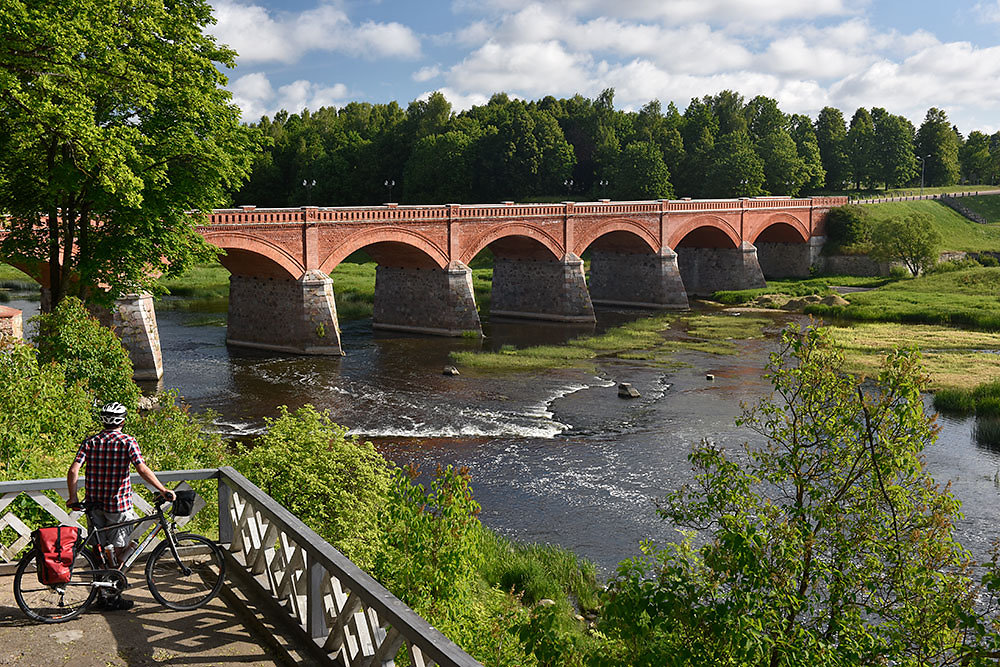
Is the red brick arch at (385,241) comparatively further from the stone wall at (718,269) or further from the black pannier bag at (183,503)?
the black pannier bag at (183,503)

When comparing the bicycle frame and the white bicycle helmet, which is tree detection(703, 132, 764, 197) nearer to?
the bicycle frame

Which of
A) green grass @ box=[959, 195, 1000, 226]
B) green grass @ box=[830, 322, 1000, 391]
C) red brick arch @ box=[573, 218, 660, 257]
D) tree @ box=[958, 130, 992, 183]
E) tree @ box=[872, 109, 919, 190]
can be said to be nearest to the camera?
green grass @ box=[830, 322, 1000, 391]

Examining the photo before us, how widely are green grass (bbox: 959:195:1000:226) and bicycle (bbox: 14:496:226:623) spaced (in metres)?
90.1

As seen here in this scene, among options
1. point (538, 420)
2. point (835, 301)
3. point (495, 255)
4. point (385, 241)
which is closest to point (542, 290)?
point (495, 255)

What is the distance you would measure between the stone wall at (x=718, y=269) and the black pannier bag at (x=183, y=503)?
60853 mm

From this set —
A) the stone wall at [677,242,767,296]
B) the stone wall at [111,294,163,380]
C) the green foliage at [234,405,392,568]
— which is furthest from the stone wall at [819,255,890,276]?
the green foliage at [234,405,392,568]

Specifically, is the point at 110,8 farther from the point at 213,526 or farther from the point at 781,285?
the point at 781,285

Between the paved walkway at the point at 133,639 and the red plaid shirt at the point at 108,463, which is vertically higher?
the red plaid shirt at the point at 108,463

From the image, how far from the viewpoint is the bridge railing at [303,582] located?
6484mm

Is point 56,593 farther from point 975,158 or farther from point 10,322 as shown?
point 975,158

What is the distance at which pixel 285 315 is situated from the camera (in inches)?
1686

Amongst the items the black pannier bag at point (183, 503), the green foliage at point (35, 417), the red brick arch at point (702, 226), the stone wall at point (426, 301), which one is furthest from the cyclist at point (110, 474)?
the red brick arch at point (702, 226)

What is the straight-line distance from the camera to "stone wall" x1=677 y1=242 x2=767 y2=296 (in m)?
66.2

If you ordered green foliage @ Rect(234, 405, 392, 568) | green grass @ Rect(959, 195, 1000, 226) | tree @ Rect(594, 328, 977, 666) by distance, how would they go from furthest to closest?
green grass @ Rect(959, 195, 1000, 226) → green foliage @ Rect(234, 405, 392, 568) → tree @ Rect(594, 328, 977, 666)
